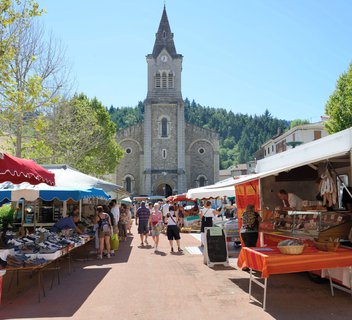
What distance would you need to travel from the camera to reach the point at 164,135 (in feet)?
148

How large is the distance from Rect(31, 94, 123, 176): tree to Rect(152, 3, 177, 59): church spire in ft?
44.9

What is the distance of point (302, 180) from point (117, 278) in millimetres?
6011

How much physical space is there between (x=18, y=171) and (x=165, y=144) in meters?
38.2

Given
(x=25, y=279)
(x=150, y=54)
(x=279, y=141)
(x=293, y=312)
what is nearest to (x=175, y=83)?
→ (x=150, y=54)

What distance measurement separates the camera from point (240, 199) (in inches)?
496

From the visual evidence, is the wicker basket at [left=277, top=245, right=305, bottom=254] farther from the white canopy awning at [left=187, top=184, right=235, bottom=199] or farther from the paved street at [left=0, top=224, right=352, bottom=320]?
the white canopy awning at [left=187, top=184, right=235, bottom=199]

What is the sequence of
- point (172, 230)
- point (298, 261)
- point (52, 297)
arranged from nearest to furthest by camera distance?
1. point (298, 261)
2. point (52, 297)
3. point (172, 230)

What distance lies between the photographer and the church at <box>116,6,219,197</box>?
146 feet

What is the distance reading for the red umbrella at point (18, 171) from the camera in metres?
6.31

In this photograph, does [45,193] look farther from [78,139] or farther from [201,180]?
[201,180]

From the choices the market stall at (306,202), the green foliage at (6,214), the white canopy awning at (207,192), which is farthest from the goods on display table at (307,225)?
the green foliage at (6,214)

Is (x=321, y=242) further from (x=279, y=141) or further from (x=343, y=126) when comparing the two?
(x=279, y=141)

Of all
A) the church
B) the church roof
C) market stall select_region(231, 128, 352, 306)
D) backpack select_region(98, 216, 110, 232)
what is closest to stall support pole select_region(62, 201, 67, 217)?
backpack select_region(98, 216, 110, 232)

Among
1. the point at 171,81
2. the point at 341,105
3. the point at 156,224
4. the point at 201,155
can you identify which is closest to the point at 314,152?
the point at 156,224
